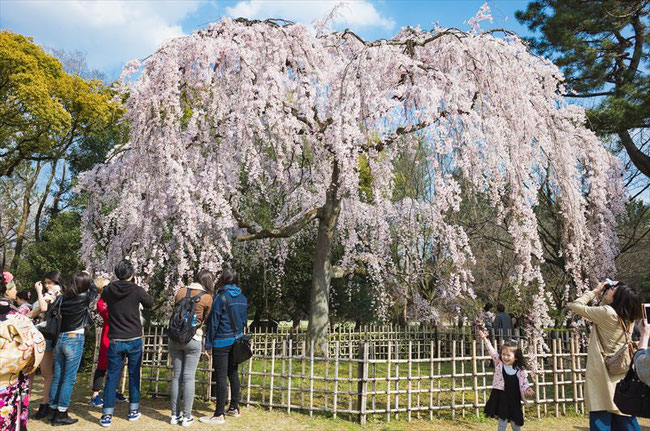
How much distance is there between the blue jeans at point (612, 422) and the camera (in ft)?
10.6

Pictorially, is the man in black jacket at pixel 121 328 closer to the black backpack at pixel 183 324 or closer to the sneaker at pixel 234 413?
the black backpack at pixel 183 324

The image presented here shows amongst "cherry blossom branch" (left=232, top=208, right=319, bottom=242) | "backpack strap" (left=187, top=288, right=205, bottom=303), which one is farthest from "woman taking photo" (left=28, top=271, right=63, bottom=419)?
"cherry blossom branch" (left=232, top=208, right=319, bottom=242)

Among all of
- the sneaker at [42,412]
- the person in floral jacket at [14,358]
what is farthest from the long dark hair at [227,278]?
the sneaker at [42,412]

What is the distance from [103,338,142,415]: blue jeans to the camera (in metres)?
4.37

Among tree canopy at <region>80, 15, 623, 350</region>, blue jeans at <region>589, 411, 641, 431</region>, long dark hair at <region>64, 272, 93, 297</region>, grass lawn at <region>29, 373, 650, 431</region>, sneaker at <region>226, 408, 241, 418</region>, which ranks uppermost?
tree canopy at <region>80, 15, 623, 350</region>

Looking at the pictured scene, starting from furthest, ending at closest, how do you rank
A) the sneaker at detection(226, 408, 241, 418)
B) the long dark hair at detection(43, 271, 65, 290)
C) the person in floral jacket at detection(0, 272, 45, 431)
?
the sneaker at detection(226, 408, 241, 418), the long dark hair at detection(43, 271, 65, 290), the person in floral jacket at detection(0, 272, 45, 431)

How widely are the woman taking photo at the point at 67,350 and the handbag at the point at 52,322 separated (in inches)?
0.9

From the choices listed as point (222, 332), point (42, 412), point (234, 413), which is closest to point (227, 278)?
point (222, 332)

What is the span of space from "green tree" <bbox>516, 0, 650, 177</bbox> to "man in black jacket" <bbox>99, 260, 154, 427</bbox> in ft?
27.9

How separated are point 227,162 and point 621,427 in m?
5.33

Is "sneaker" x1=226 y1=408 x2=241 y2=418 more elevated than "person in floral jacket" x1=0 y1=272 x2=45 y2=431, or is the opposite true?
"person in floral jacket" x1=0 y1=272 x2=45 y2=431

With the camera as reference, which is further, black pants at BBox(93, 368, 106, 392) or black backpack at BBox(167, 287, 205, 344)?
black pants at BBox(93, 368, 106, 392)

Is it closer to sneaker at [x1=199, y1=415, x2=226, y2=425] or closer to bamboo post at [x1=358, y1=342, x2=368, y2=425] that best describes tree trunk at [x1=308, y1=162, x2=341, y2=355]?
bamboo post at [x1=358, y1=342, x2=368, y2=425]

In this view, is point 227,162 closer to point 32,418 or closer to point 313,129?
point 313,129
